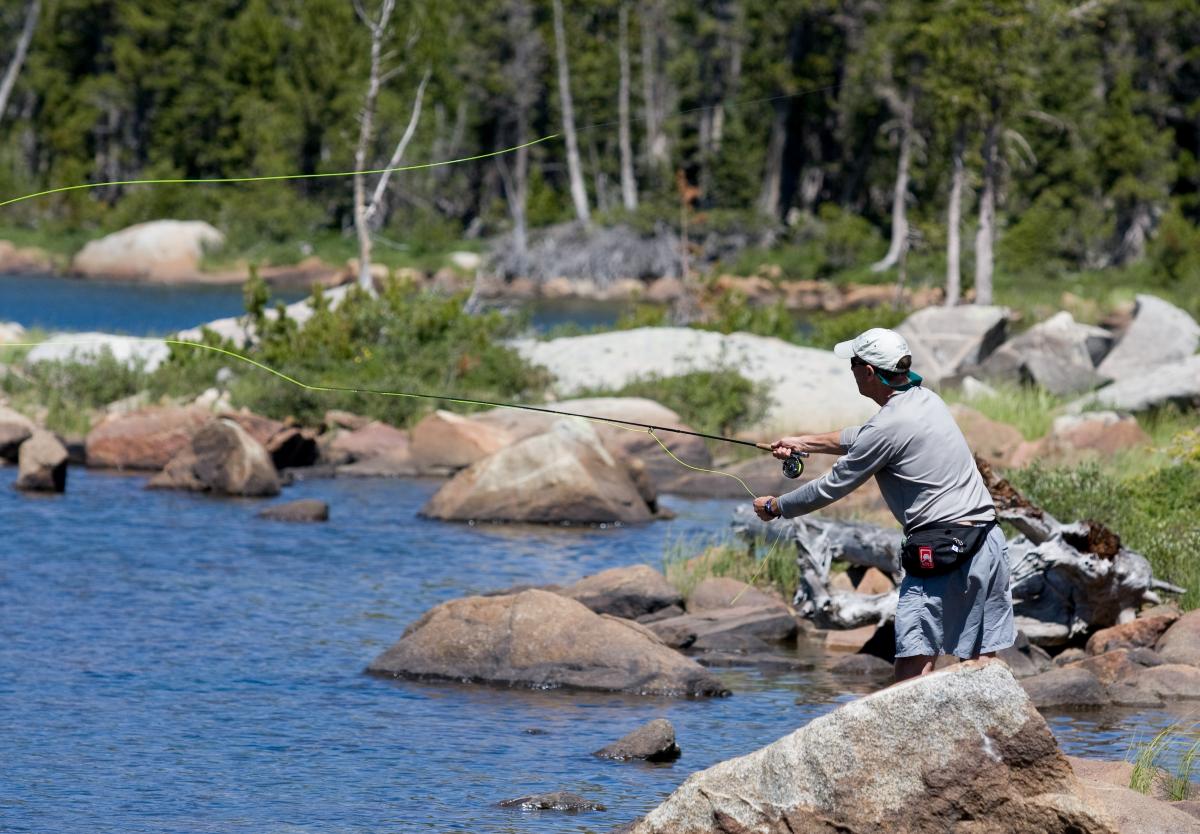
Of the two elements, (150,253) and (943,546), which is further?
(150,253)

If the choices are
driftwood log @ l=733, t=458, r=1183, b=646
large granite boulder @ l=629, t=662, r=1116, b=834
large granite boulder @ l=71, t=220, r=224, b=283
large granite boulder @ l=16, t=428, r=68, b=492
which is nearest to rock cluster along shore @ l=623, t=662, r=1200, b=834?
large granite boulder @ l=629, t=662, r=1116, b=834

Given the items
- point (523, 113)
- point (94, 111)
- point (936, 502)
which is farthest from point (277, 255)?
point (936, 502)

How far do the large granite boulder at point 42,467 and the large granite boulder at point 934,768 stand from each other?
1411 centimetres

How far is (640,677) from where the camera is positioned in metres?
12.0

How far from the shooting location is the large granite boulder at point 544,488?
1880 cm

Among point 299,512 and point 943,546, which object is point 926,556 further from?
point 299,512

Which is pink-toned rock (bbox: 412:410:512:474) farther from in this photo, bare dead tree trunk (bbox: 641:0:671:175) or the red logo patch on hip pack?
bare dead tree trunk (bbox: 641:0:671:175)

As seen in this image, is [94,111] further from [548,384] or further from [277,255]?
[548,384]

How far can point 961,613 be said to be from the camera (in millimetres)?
7727

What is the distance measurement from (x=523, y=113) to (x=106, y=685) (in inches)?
2073

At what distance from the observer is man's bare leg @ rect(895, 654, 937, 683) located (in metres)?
7.79

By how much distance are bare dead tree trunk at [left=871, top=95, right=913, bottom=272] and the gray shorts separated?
45.1 metres

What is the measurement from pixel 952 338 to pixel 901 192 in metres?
27.7

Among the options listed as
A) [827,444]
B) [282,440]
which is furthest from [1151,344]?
[827,444]
